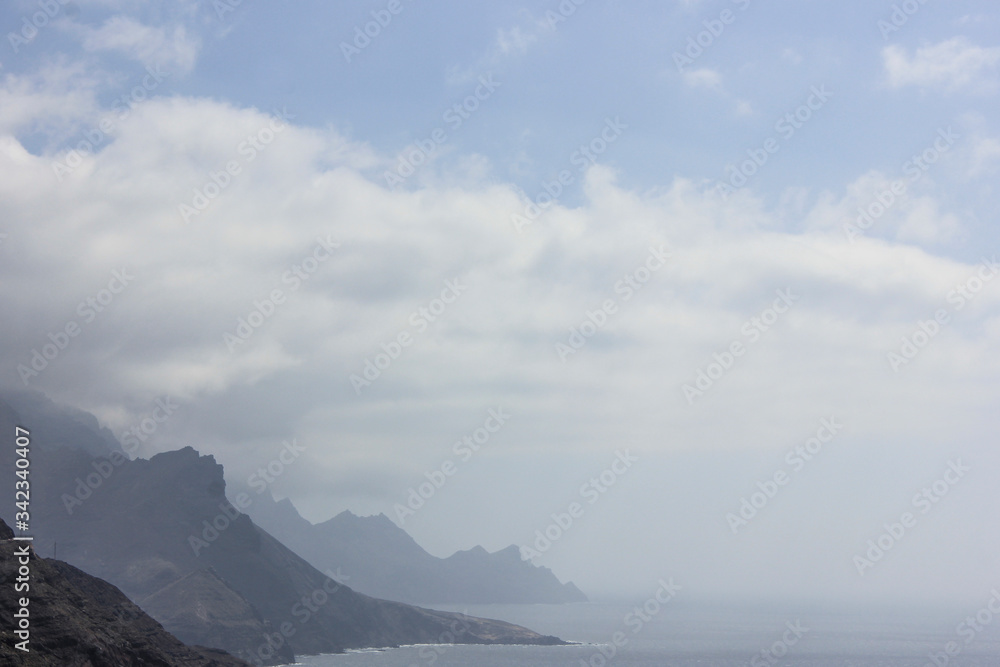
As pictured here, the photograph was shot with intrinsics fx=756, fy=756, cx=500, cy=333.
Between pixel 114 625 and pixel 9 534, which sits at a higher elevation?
pixel 9 534

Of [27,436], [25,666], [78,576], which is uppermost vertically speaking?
[27,436]

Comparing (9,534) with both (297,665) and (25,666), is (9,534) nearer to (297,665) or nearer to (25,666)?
(25,666)

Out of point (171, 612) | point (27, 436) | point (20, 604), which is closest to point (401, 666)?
point (171, 612)

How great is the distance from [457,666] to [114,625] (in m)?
134

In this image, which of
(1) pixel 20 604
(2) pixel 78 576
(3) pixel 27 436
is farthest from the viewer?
(2) pixel 78 576

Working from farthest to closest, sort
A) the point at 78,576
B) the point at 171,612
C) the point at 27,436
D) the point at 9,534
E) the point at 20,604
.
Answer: the point at 171,612 → the point at 78,576 → the point at 9,534 → the point at 20,604 → the point at 27,436

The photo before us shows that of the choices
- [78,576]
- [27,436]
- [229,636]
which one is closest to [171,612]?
[229,636]

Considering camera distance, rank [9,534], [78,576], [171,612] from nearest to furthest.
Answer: [9,534]
[78,576]
[171,612]

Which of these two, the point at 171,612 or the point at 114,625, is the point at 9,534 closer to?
the point at 114,625

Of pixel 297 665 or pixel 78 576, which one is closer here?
pixel 78 576

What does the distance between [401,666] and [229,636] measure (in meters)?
45.2

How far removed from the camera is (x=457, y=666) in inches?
7869

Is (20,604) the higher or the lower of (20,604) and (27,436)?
the lower

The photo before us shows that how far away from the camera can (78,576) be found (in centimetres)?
10400
